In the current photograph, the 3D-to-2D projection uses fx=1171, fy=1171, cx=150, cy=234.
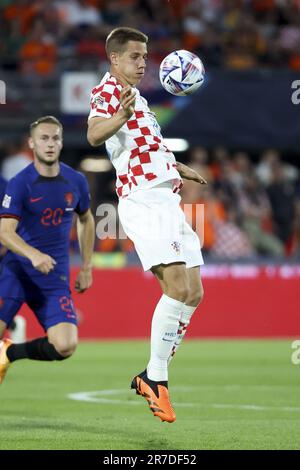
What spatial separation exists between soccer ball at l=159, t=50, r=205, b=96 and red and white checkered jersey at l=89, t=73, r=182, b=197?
27 cm

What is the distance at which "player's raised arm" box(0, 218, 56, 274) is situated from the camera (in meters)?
7.98

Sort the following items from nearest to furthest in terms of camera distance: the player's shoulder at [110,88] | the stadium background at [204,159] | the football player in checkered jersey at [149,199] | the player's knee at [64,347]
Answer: the football player in checkered jersey at [149,199] < the player's shoulder at [110,88] < the player's knee at [64,347] < the stadium background at [204,159]

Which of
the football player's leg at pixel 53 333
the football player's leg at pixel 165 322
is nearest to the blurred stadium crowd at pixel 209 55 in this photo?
the football player's leg at pixel 53 333

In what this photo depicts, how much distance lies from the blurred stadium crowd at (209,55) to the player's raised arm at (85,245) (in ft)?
24.6

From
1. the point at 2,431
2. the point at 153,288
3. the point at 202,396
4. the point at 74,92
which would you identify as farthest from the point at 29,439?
the point at 74,92

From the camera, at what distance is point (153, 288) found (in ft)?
53.3

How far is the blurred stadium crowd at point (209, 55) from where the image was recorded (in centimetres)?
1772

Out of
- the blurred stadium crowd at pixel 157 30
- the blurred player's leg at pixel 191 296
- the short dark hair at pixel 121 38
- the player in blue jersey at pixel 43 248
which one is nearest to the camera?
the short dark hair at pixel 121 38

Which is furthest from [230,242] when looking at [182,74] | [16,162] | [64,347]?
[182,74]

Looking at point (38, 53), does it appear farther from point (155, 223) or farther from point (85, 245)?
point (155, 223)

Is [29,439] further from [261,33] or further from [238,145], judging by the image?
[261,33]

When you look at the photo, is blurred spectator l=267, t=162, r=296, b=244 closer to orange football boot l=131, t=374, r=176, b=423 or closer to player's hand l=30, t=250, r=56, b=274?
player's hand l=30, t=250, r=56, b=274

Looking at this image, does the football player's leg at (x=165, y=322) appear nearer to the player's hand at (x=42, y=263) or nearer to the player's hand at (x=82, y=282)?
the player's hand at (x=42, y=263)

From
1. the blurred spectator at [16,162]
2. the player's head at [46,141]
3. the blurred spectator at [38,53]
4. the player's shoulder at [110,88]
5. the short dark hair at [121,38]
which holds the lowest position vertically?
the blurred spectator at [16,162]
